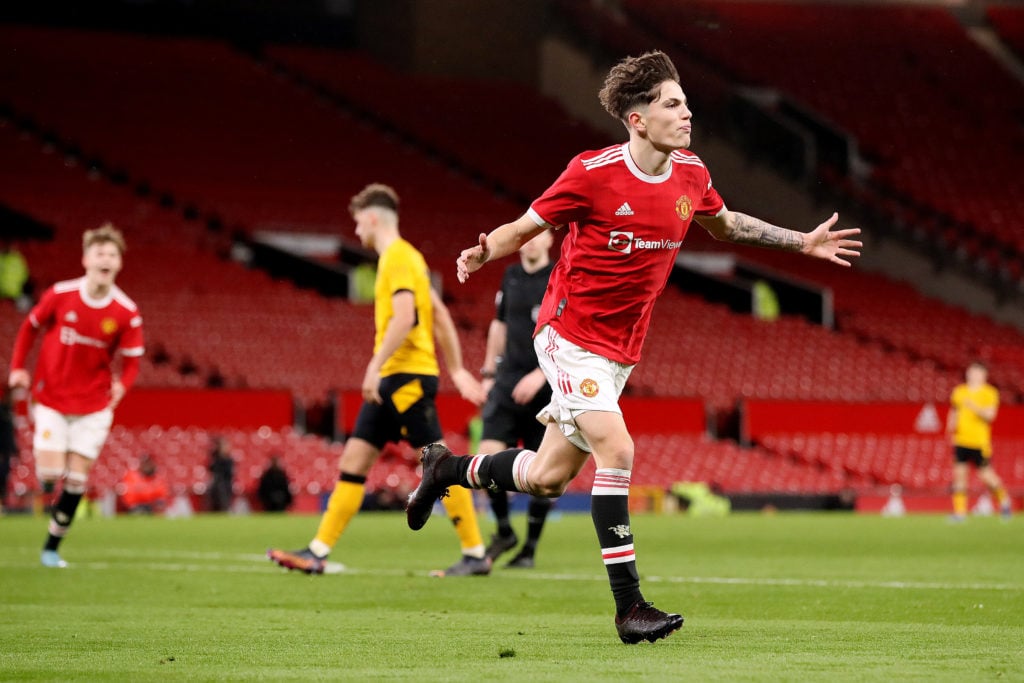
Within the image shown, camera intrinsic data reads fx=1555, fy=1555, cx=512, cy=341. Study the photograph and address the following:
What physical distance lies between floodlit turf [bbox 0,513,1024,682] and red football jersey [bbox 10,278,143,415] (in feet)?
3.85

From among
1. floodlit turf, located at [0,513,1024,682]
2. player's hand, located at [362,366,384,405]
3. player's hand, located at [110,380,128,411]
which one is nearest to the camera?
floodlit turf, located at [0,513,1024,682]

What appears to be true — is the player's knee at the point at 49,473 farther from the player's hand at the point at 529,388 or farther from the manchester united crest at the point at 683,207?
the manchester united crest at the point at 683,207

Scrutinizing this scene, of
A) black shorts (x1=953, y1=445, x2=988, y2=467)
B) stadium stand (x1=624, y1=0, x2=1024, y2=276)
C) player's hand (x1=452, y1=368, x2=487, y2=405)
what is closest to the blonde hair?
player's hand (x1=452, y1=368, x2=487, y2=405)

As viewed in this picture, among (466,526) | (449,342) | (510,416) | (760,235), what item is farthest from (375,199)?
(760,235)

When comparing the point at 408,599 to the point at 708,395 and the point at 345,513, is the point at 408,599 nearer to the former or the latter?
the point at 345,513

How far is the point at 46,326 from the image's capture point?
35.7 ft

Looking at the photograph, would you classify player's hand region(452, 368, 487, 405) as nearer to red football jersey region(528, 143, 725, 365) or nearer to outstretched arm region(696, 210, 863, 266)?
outstretched arm region(696, 210, 863, 266)

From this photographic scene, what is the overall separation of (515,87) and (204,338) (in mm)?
16601

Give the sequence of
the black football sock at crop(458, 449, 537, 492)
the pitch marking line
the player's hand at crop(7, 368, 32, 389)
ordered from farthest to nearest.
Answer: the player's hand at crop(7, 368, 32, 389) < the pitch marking line < the black football sock at crop(458, 449, 537, 492)

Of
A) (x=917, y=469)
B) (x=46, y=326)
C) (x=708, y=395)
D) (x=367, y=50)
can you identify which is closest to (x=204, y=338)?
(x=708, y=395)

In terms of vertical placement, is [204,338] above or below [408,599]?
above

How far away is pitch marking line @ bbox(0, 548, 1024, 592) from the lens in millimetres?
9148

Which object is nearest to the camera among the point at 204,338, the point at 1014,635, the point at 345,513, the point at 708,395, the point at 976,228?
the point at 1014,635

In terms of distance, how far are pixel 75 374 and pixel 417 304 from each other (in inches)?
101
